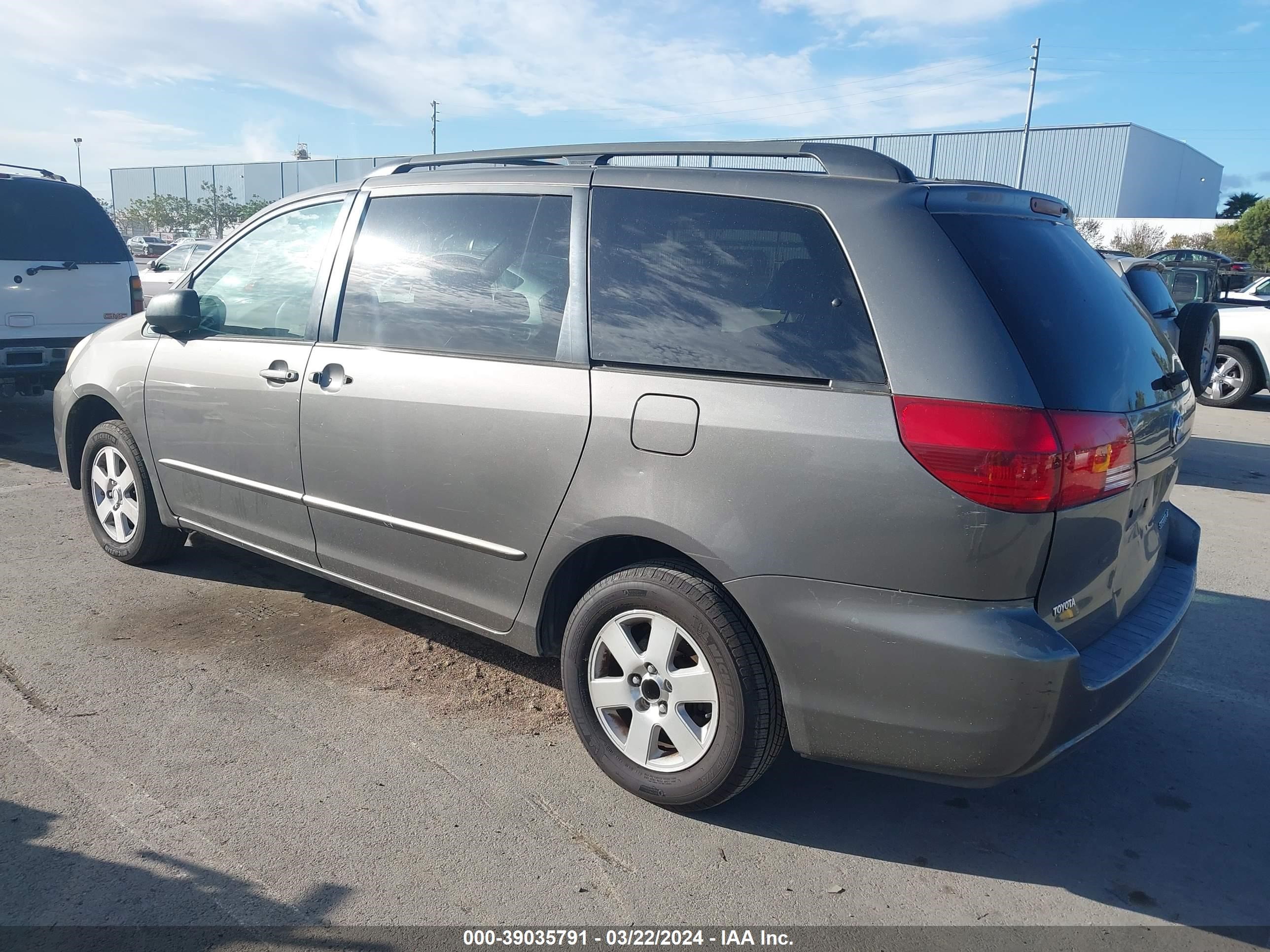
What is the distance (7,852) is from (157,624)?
1.69 meters

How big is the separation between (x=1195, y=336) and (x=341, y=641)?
350 cm

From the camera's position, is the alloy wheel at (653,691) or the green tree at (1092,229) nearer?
the alloy wheel at (653,691)

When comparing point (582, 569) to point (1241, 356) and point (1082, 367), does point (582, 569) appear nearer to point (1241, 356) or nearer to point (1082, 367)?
point (1082, 367)

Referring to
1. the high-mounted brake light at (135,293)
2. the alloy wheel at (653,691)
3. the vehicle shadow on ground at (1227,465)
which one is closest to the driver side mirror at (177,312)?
the alloy wheel at (653,691)

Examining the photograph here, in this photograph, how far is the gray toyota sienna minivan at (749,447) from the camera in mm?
2477

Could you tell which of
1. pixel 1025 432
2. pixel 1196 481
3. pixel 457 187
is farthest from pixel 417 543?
pixel 1196 481

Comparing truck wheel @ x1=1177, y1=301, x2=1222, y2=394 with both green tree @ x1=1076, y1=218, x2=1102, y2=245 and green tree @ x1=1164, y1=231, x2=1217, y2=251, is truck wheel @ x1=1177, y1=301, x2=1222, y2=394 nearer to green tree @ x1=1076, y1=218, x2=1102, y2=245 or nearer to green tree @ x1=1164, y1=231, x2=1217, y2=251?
green tree @ x1=1076, y1=218, x2=1102, y2=245

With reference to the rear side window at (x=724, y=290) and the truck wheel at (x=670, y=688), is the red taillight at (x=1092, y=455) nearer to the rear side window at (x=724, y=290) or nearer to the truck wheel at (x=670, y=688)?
the rear side window at (x=724, y=290)

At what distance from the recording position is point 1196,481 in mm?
7844

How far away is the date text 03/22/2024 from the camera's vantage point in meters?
2.45

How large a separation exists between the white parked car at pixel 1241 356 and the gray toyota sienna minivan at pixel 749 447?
10066mm

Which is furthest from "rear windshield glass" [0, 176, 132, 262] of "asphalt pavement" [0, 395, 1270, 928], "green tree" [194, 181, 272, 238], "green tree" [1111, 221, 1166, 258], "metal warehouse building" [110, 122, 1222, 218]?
"green tree" [194, 181, 272, 238]

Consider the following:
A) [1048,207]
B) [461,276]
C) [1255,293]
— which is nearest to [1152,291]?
[1048,207]

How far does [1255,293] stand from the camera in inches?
504
